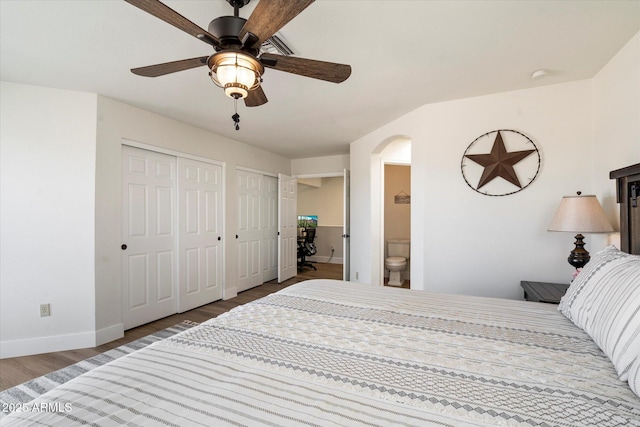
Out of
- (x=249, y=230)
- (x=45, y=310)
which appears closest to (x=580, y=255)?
(x=249, y=230)

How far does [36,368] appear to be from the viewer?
2299 mm

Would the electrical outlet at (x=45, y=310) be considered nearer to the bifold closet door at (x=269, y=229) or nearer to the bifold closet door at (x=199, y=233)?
the bifold closet door at (x=199, y=233)

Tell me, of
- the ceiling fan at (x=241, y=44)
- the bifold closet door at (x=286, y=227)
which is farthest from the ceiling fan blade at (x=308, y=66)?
the bifold closet door at (x=286, y=227)

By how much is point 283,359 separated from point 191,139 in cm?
338

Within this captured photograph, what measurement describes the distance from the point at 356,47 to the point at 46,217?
3021mm

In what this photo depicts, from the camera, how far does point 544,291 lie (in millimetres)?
2174

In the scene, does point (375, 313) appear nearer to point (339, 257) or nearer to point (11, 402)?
point (11, 402)

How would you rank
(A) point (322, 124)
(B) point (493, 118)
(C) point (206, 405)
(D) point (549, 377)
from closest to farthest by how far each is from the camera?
(C) point (206, 405)
(D) point (549, 377)
(B) point (493, 118)
(A) point (322, 124)

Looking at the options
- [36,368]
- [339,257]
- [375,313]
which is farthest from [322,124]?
[339,257]

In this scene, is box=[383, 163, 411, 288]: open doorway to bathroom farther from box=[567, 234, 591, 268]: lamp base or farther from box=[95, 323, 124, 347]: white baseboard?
box=[95, 323, 124, 347]: white baseboard

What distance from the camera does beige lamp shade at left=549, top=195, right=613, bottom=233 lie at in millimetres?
1905

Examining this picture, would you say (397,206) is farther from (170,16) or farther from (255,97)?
(170,16)

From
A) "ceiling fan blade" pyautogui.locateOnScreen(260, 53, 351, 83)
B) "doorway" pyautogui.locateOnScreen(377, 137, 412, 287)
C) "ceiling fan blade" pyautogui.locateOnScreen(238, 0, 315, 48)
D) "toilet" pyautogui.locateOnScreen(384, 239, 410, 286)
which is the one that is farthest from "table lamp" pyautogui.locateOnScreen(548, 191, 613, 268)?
"doorway" pyautogui.locateOnScreen(377, 137, 412, 287)

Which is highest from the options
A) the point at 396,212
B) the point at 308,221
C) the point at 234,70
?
the point at 234,70
